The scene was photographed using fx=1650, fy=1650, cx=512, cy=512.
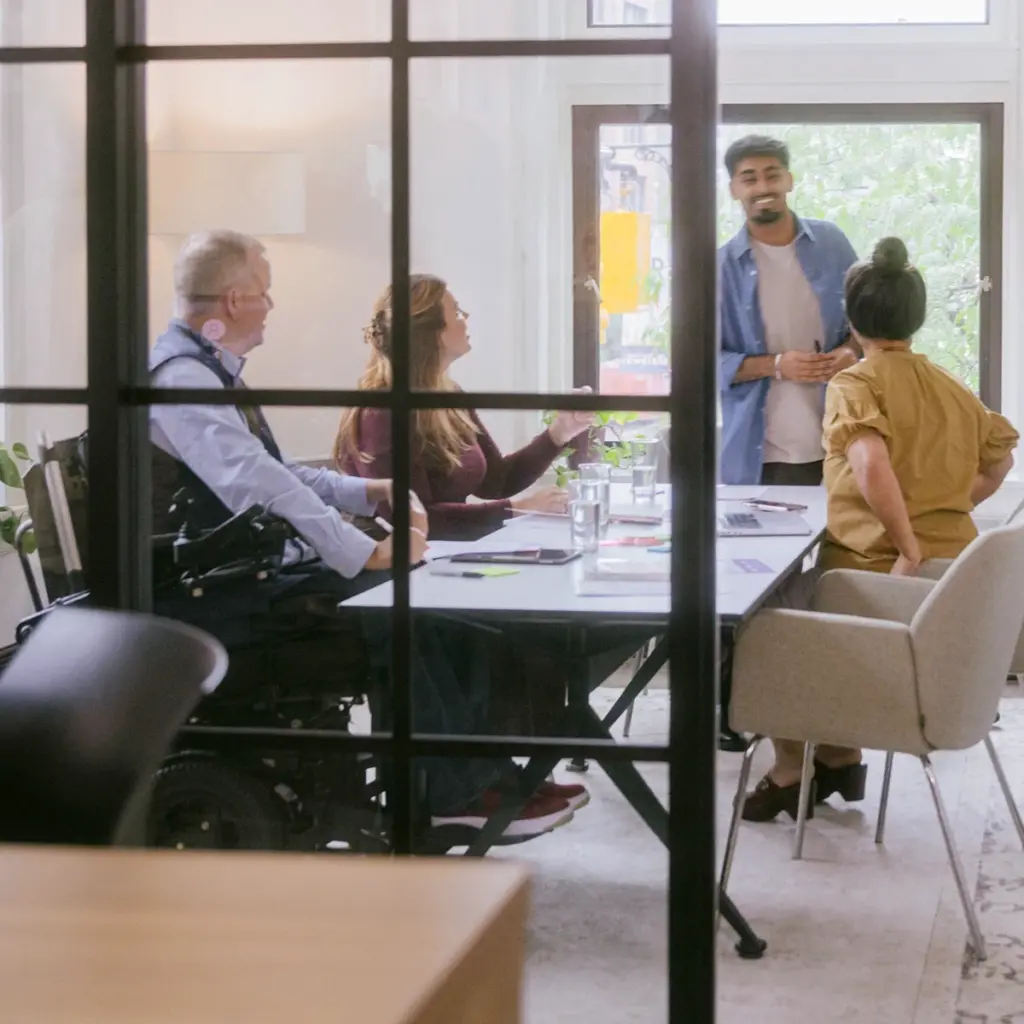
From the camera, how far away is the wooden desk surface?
3.09 feet

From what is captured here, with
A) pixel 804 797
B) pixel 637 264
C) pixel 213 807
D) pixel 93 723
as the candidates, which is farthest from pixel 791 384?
pixel 93 723

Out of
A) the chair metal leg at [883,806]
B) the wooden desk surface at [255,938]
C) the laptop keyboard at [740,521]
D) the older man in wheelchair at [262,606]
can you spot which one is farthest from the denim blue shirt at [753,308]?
the wooden desk surface at [255,938]

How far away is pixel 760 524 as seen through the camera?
4.29 m

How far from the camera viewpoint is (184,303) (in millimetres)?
2357

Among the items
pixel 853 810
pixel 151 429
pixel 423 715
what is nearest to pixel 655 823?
pixel 423 715

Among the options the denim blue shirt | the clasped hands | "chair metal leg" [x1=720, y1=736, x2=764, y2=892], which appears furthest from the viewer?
the denim blue shirt

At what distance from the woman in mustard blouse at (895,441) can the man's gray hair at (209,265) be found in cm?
200

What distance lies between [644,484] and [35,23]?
1.08m

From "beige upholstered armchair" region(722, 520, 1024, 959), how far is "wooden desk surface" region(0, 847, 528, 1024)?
2.07 metres

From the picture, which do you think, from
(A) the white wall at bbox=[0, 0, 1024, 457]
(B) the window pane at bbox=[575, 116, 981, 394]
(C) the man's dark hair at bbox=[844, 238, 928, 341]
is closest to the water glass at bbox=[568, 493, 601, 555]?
→ (A) the white wall at bbox=[0, 0, 1024, 457]

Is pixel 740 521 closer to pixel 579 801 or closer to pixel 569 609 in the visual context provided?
Result: pixel 569 609

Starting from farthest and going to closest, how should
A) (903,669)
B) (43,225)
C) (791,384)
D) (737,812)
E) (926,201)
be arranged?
1. (926,201)
2. (791,384)
3. (737,812)
4. (903,669)
5. (43,225)

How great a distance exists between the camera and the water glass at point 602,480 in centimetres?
225

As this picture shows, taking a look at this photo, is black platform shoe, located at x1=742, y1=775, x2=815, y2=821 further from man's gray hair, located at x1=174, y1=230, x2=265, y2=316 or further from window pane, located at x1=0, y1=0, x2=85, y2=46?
window pane, located at x1=0, y1=0, x2=85, y2=46
